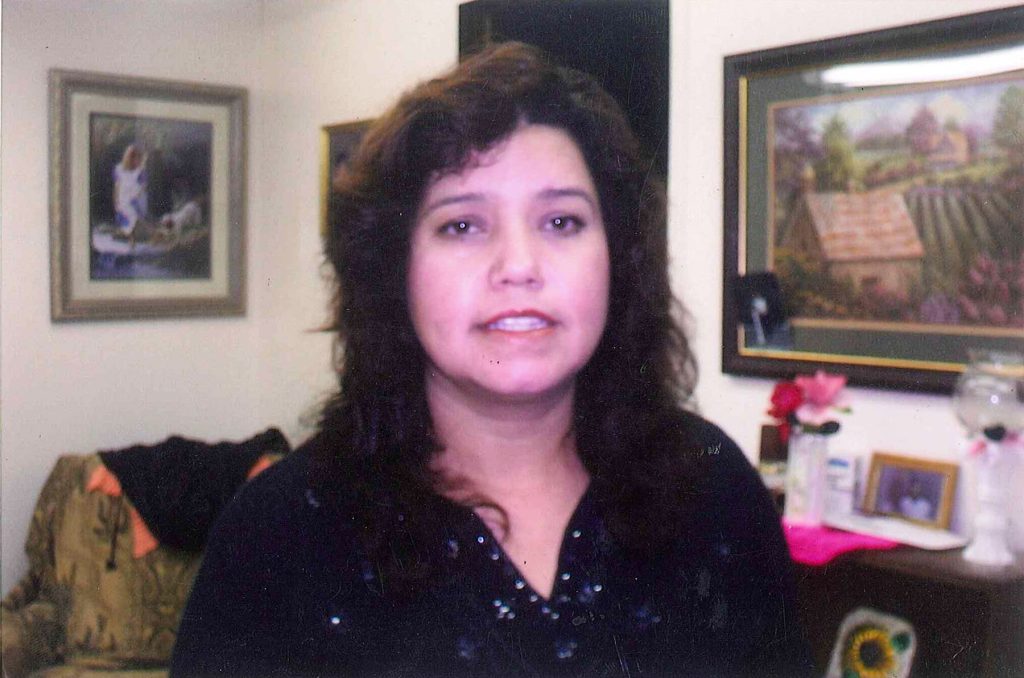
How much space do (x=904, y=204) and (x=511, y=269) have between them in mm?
937

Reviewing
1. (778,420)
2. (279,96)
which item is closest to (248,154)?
(279,96)

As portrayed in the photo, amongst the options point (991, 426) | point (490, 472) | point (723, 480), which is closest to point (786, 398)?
point (991, 426)

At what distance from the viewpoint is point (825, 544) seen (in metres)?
1.47

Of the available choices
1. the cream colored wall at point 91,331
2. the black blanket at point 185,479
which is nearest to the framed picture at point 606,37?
the cream colored wall at point 91,331

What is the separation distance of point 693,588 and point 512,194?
0.39 meters

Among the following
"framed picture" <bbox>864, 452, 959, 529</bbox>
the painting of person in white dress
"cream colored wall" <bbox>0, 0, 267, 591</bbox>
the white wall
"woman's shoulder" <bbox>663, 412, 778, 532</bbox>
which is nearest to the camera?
"woman's shoulder" <bbox>663, 412, 778, 532</bbox>

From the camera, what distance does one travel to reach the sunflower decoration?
1.37 meters

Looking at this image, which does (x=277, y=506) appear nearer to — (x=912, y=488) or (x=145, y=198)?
(x=912, y=488)

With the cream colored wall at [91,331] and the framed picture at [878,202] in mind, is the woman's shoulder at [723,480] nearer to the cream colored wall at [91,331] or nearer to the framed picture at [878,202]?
the framed picture at [878,202]

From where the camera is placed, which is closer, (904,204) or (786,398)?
(904,204)

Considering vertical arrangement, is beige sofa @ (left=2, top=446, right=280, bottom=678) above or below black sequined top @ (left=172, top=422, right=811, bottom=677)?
below

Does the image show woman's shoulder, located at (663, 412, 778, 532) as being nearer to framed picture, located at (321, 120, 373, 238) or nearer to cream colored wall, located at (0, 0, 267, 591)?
framed picture, located at (321, 120, 373, 238)

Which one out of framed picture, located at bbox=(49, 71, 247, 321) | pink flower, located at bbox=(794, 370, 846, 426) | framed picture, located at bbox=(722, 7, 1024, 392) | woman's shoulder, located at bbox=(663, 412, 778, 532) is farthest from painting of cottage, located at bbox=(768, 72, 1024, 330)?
framed picture, located at bbox=(49, 71, 247, 321)

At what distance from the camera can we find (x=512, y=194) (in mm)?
775
